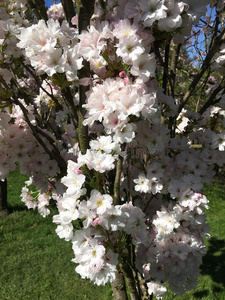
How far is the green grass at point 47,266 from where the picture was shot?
3729 mm

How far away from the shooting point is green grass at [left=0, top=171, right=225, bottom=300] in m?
3.73

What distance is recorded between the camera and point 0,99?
66.5 inches

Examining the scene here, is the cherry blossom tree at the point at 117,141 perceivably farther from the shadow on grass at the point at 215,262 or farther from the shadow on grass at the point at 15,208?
the shadow on grass at the point at 15,208

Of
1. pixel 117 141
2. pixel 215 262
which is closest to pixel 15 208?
pixel 215 262

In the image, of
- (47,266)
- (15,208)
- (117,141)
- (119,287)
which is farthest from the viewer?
(15,208)

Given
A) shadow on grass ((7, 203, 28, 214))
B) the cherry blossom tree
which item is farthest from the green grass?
the cherry blossom tree

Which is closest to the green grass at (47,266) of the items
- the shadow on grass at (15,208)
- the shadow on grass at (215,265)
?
the shadow on grass at (215,265)

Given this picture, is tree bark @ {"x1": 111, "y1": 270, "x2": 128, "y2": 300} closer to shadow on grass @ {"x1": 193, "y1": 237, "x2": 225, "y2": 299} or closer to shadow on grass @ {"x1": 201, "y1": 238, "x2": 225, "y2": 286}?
shadow on grass @ {"x1": 193, "y1": 237, "x2": 225, "y2": 299}

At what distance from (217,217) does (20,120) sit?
4.89 metres

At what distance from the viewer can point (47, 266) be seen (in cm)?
430

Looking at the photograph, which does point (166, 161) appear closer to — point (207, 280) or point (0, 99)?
point (0, 99)

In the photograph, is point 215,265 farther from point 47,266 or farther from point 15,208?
point 15,208

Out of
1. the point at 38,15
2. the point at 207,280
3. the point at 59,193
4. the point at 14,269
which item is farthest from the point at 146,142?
the point at 14,269

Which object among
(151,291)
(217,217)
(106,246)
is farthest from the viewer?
(217,217)
